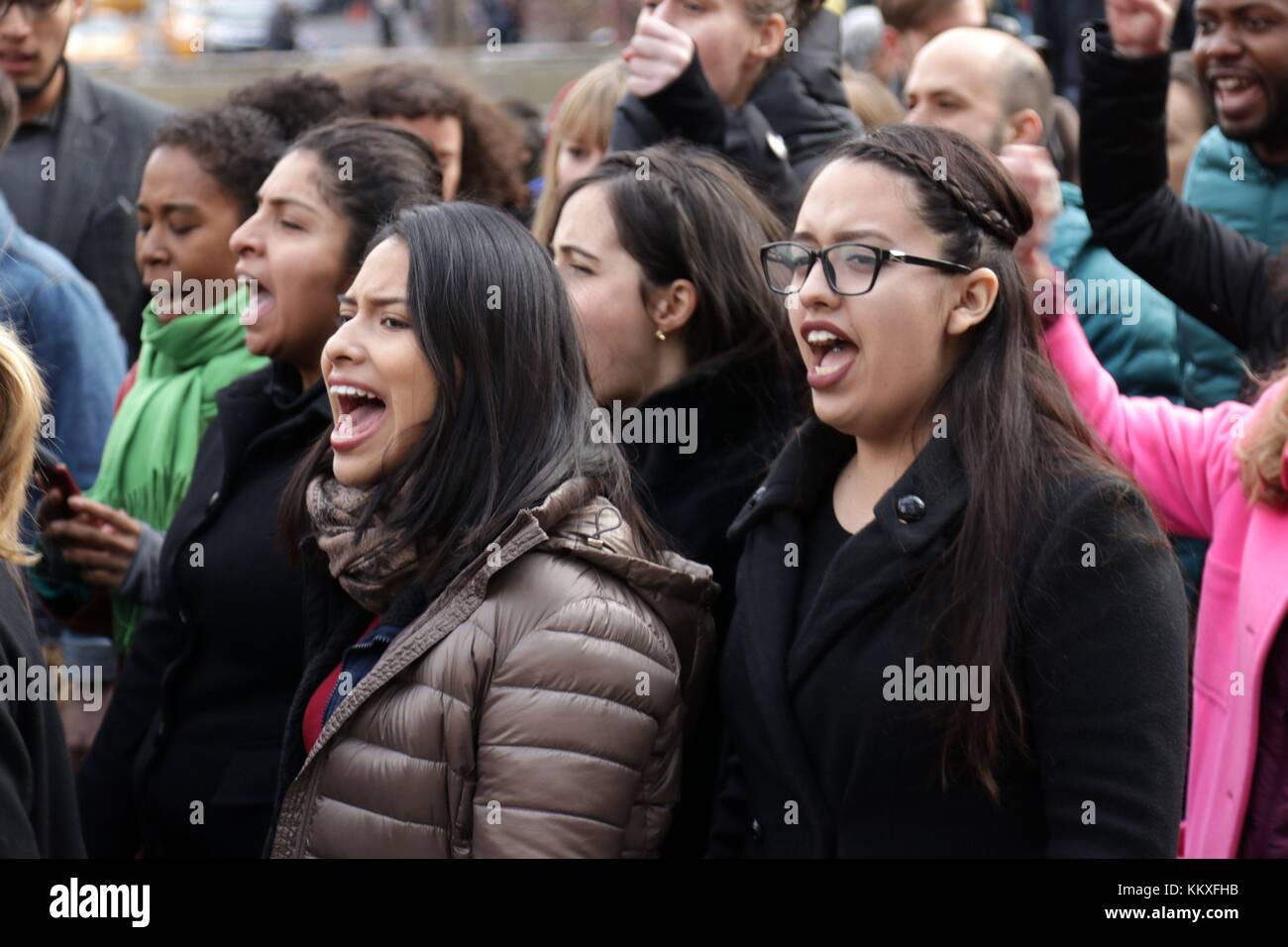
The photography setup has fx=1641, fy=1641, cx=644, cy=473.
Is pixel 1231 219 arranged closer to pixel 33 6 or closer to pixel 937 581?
pixel 937 581

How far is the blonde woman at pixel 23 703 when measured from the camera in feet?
8.09

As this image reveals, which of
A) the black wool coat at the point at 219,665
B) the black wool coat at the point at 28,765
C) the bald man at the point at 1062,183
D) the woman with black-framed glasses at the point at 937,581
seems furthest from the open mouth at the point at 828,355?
the bald man at the point at 1062,183

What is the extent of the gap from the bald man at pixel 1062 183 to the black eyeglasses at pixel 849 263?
70.4 inches

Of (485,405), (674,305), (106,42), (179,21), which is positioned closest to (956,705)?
(485,405)

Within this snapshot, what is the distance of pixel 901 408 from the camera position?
269 cm

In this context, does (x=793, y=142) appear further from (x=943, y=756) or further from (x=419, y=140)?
(x=943, y=756)

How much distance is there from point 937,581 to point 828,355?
44cm

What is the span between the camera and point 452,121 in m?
5.25

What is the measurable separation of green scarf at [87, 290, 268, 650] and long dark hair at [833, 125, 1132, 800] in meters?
2.05

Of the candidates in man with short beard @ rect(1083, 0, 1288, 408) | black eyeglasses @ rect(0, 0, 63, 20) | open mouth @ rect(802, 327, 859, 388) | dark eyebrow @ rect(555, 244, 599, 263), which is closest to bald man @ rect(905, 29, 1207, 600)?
man with short beard @ rect(1083, 0, 1288, 408)

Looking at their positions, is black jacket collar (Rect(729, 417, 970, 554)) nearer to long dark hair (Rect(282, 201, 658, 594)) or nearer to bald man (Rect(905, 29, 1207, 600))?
long dark hair (Rect(282, 201, 658, 594))

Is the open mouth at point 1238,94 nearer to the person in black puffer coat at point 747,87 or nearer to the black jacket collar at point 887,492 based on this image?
the person in black puffer coat at point 747,87
